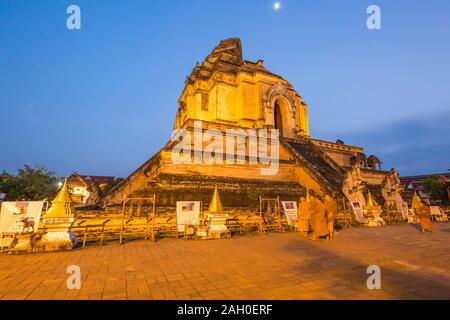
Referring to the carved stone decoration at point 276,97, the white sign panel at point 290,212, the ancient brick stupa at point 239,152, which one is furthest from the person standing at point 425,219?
the carved stone decoration at point 276,97

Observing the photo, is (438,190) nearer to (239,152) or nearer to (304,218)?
(239,152)

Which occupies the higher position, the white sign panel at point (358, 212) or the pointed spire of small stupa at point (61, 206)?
the pointed spire of small stupa at point (61, 206)

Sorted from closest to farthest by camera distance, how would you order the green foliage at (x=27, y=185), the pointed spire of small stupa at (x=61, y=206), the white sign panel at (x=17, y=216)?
the white sign panel at (x=17, y=216) → the pointed spire of small stupa at (x=61, y=206) → the green foliage at (x=27, y=185)

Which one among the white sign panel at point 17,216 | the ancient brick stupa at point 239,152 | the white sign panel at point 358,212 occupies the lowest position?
the white sign panel at point 358,212

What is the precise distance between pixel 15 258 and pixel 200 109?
20.3 meters

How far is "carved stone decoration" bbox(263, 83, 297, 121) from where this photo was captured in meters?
22.1

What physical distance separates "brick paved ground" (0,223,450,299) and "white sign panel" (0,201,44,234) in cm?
109

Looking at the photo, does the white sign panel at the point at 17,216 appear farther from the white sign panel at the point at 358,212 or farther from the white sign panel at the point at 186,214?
the white sign panel at the point at 358,212

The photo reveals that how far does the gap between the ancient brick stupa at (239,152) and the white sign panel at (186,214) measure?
223 cm

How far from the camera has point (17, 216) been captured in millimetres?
6902

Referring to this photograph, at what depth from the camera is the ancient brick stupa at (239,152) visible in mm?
12508

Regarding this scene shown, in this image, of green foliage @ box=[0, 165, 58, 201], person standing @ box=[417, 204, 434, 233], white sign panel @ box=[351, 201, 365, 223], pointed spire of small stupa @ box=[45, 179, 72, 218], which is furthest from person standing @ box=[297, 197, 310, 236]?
green foliage @ box=[0, 165, 58, 201]

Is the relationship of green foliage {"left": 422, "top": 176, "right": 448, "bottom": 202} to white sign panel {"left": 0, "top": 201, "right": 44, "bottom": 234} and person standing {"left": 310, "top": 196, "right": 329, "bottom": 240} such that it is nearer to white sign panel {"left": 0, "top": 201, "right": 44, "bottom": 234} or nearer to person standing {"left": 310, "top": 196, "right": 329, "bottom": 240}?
person standing {"left": 310, "top": 196, "right": 329, "bottom": 240}
